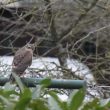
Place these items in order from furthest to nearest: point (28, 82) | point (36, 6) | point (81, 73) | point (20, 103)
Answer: point (36, 6), point (81, 73), point (28, 82), point (20, 103)

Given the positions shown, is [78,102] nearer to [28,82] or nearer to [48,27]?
[28,82]

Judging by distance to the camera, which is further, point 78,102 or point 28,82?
point 28,82

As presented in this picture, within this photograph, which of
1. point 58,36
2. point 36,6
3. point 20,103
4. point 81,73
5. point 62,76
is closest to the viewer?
point 20,103

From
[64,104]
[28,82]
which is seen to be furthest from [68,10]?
[64,104]

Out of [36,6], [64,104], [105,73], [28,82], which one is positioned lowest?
[105,73]

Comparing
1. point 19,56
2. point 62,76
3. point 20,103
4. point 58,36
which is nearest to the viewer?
point 20,103

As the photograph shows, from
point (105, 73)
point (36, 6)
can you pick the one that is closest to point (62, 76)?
point (105, 73)

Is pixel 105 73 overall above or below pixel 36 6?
below

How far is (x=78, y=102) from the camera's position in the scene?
74.9 inches

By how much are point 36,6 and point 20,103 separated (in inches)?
216

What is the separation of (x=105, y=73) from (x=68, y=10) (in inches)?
48.7

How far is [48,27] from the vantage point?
752 centimetres

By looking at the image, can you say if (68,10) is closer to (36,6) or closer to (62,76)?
(36,6)

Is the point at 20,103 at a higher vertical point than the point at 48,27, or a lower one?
higher
